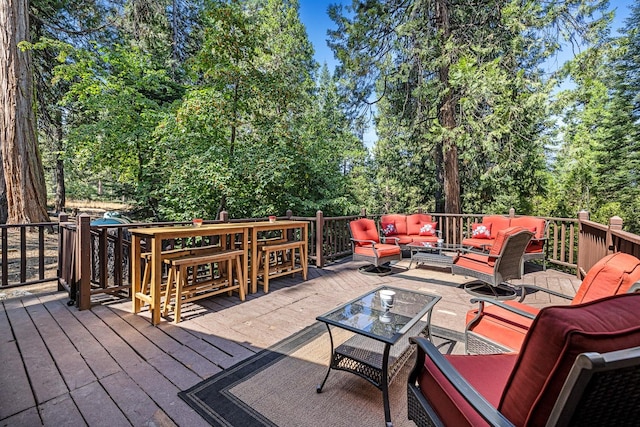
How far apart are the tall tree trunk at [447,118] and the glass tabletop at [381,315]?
21.0 feet

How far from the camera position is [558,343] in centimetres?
86

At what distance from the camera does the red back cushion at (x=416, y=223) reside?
6.74 meters

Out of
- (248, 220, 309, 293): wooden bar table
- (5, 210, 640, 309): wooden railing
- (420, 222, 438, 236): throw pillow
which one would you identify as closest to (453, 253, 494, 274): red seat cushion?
(5, 210, 640, 309): wooden railing

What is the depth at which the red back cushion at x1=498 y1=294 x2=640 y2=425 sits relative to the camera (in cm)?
81

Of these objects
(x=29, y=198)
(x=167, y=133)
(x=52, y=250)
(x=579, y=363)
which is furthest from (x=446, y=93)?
(x=52, y=250)

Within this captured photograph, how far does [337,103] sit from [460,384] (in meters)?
9.88

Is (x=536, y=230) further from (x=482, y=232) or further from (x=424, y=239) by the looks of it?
(x=424, y=239)

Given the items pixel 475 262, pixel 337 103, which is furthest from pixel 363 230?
pixel 337 103

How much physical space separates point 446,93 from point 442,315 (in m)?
6.69

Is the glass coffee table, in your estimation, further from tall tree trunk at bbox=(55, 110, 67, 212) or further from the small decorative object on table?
tall tree trunk at bbox=(55, 110, 67, 212)

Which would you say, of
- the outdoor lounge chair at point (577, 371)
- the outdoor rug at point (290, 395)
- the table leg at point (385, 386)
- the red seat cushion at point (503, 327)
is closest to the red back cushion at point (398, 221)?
the outdoor rug at point (290, 395)

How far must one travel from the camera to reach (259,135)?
8172 mm

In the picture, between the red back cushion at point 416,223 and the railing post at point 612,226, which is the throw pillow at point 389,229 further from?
the railing post at point 612,226

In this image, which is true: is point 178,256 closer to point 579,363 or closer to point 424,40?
point 579,363
